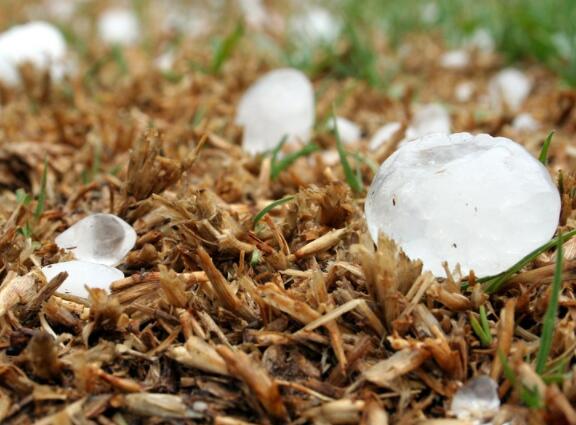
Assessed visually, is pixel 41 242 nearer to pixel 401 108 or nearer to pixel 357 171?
pixel 357 171

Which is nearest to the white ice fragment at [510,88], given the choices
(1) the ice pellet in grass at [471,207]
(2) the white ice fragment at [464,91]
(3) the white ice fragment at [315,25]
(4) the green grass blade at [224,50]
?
(2) the white ice fragment at [464,91]

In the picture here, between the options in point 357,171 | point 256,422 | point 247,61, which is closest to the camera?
point 256,422

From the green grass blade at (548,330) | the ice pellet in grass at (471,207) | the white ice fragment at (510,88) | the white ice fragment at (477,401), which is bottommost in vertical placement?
the white ice fragment at (510,88)

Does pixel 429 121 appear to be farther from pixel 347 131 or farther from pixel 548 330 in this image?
pixel 548 330

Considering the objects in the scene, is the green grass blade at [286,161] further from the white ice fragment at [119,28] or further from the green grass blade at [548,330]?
the white ice fragment at [119,28]

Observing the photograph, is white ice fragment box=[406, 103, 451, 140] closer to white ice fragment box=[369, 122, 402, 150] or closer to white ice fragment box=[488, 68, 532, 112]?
white ice fragment box=[369, 122, 402, 150]

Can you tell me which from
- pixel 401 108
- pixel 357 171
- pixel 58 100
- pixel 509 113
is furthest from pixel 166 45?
pixel 357 171
